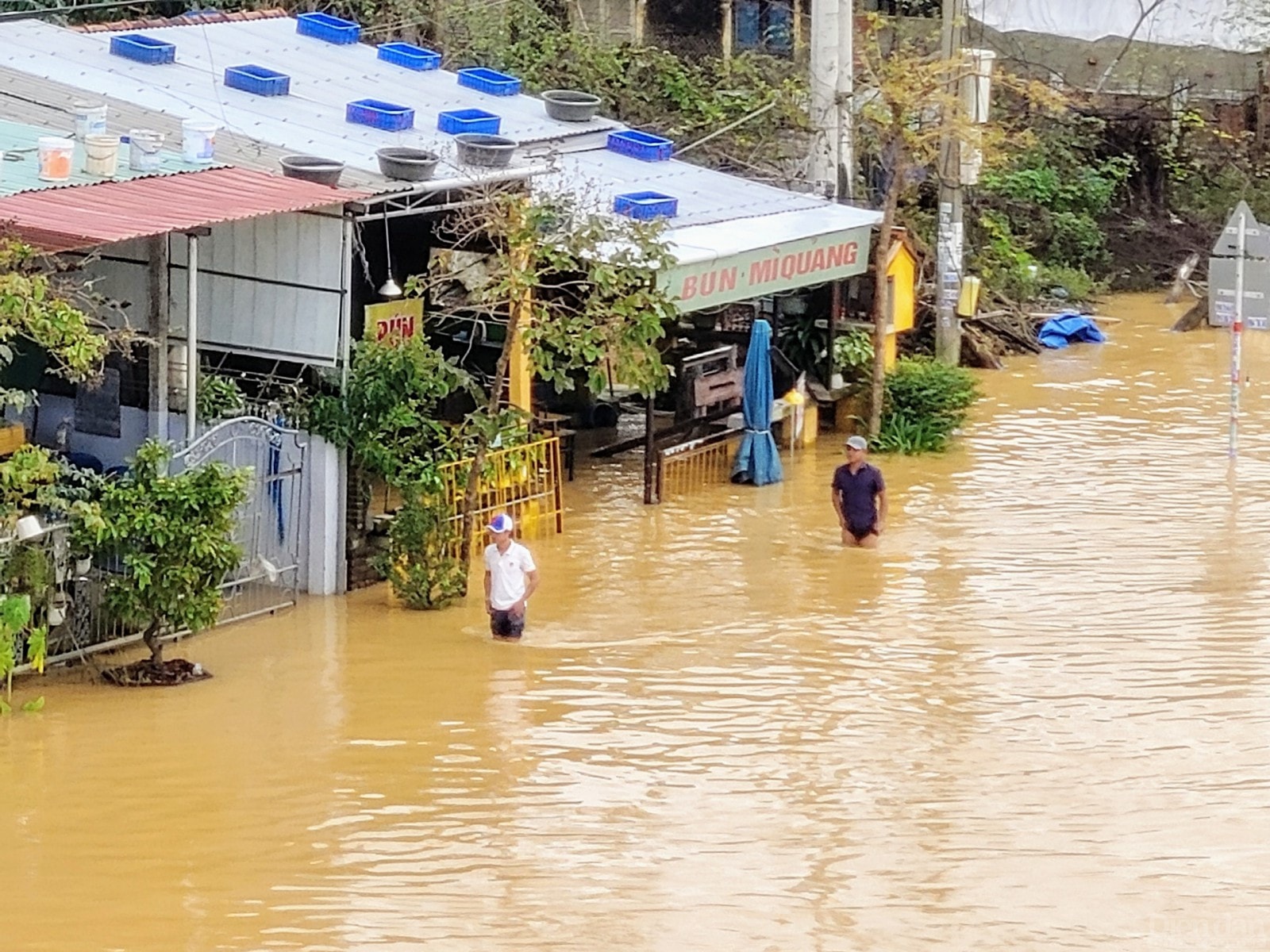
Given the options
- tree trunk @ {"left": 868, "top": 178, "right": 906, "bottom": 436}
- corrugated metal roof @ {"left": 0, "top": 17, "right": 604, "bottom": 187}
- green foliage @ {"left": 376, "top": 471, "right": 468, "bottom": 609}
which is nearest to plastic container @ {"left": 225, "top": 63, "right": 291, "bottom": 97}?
corrugated metal roof @ {"left": 0, "top": 17, "right": 604, "bottom": 187}

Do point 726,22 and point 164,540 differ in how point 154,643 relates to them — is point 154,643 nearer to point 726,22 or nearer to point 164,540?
point 164,540

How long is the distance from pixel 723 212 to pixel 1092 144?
16.3 m

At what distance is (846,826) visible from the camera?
36.7 feet

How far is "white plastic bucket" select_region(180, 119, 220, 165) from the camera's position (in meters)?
16.2

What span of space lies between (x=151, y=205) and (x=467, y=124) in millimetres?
5151

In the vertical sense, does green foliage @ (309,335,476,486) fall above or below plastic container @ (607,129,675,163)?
below

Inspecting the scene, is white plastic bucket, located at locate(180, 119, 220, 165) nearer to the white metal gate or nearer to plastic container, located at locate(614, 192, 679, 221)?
the white metal gate

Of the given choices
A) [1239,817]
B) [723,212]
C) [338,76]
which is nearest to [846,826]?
[1239,817]

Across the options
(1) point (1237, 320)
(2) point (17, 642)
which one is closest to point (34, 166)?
(2) point (17, 642)

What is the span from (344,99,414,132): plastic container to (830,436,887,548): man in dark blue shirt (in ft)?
16.5

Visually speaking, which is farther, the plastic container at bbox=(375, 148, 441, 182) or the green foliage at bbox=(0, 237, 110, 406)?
the plastic container at bbox=(375, 148, 441, 182)

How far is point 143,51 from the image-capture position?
63.4 ft

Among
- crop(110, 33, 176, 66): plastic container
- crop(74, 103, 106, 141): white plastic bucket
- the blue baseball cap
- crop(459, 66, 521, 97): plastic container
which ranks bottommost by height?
the blue baseball cap

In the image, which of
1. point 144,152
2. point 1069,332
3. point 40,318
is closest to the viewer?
point 40,318
